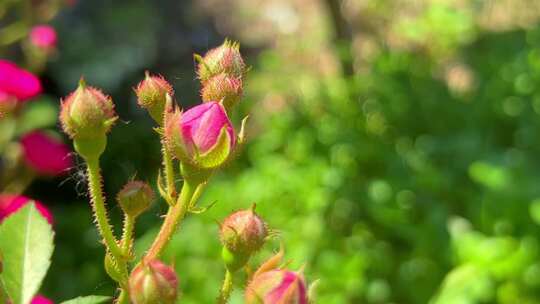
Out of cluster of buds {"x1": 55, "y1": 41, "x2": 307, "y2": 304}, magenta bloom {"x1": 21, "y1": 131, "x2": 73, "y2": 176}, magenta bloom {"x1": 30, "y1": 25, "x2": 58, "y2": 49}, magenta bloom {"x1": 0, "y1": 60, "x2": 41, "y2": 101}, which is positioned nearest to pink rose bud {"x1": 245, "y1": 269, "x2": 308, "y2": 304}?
cluster of buds {"x1": 55, "y1": 41, "x2": 307, "y2": 304}

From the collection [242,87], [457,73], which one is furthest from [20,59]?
[242,87]

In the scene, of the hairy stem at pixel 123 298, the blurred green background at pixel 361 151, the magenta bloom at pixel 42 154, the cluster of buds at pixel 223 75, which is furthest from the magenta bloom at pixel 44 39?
the hairy stem at pixel 123 298

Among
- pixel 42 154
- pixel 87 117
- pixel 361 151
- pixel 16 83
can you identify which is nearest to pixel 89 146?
pixel 87 117

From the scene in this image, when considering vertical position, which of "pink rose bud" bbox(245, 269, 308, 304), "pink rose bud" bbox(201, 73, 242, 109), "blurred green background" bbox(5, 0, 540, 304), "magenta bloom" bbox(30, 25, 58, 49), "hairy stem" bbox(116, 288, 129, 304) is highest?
"pink rose bud" bbox(201, 73, 242, 109)

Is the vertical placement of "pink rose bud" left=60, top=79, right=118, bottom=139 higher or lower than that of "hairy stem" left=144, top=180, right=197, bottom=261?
higher

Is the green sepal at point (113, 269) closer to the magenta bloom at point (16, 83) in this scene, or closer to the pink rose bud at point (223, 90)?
the pink rose bud at point (223, 90)

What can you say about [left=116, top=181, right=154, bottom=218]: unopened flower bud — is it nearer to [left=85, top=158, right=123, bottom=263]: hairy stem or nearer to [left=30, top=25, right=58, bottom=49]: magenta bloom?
[left=85, top=158, right=123, bottom=263]: hairy stem
